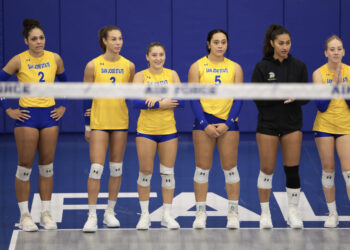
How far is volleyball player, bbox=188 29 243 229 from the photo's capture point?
246 inches

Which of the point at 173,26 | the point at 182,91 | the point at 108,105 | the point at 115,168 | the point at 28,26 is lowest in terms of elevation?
the point at 115,168

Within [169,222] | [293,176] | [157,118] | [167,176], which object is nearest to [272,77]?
[293,176]

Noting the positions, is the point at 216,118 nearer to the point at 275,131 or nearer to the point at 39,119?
the point at 275,131

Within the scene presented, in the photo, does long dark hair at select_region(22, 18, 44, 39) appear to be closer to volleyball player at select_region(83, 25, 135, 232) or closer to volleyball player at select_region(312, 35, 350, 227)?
volleyball player at select_region(83, 25, 135, 232)

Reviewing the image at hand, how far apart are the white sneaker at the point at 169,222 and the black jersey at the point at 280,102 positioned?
4.05 feet

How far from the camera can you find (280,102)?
20.4ft

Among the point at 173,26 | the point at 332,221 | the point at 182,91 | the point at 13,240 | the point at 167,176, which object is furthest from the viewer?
the point at 173,26

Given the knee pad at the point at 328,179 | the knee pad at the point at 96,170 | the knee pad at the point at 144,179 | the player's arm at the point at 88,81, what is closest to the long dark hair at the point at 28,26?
the player's arm at the point at 88,81

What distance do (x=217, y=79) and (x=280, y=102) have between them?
0.64 meters

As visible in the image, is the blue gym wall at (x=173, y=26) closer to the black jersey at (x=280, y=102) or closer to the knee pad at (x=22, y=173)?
the knee pad at (x=22, y=173)

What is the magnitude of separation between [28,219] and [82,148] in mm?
4560

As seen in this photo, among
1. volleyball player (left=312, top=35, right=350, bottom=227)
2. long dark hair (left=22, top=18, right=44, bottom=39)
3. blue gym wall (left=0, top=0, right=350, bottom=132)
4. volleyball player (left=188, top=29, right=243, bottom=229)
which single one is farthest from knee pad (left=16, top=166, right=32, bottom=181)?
blue gym wall (left=0, top=0, right=350, bottom=132)

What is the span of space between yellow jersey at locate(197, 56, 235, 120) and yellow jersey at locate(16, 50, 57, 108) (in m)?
1.50

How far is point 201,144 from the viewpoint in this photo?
635cm
